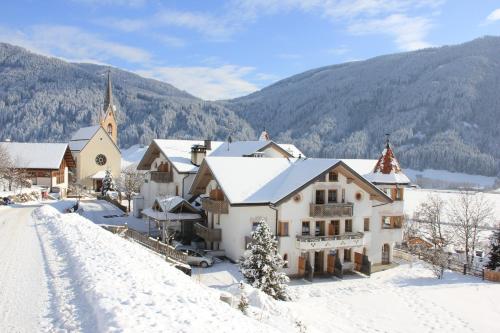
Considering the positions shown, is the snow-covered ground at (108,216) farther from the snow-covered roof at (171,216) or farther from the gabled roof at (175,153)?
the gabled roof at (175,153)

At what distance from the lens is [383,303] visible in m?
25.0

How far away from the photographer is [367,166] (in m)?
48.2

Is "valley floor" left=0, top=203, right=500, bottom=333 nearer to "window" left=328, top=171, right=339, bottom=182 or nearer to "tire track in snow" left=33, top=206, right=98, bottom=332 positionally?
"tire track in snow" left=33, top=206, right=98, bottom=332

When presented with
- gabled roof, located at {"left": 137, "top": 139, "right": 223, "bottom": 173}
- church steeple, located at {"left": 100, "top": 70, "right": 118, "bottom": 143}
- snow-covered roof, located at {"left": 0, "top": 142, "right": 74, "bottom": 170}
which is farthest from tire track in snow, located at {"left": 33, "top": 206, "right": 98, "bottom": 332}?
church steeple, located at {"left": 100, "top": 70, "right": 118, "bottom": 143}

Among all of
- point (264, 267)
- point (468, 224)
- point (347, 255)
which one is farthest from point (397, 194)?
point (264, 267)

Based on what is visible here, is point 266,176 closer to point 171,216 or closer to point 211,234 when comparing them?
point 211,234

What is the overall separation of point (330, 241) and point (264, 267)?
9913mm

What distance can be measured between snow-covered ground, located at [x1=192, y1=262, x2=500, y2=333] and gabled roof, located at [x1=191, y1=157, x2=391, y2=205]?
5.33 m

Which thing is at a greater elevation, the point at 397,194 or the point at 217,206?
the point at 397,194

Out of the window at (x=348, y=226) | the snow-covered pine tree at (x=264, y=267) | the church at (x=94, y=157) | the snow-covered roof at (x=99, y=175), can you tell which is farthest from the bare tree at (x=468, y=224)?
the snow-covered roof at (x=99, y=175)

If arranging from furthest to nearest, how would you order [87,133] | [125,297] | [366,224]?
[87,133] → [366,224] → [125,297]

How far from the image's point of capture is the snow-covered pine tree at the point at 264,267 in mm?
22734

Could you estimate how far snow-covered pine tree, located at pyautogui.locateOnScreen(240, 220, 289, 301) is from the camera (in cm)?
2273

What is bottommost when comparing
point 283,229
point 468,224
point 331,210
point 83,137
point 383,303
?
point 383,303
